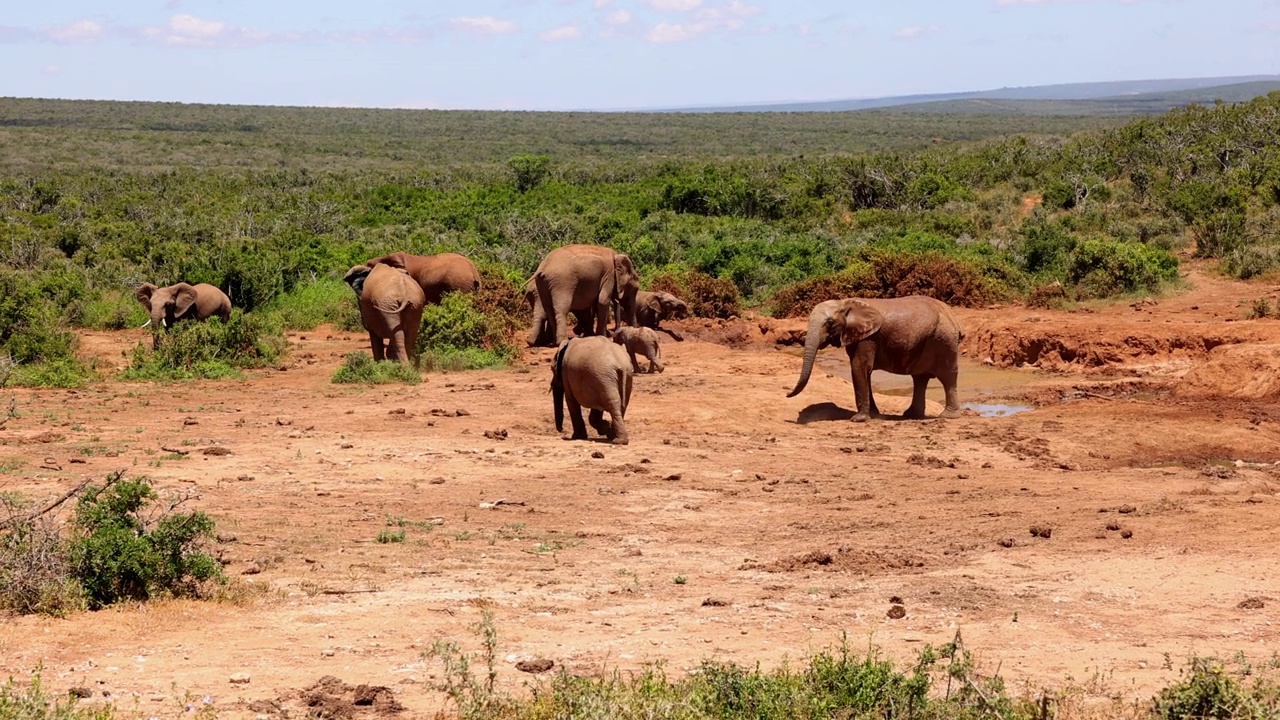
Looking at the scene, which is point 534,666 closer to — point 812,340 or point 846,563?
point 846,563

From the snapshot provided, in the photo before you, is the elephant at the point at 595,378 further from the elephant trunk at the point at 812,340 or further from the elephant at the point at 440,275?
the elephant at the point at 440,275

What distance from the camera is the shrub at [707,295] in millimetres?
24359

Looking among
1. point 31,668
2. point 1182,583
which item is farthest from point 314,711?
point 1182,583

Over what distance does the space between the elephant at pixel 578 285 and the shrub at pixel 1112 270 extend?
8753 mm

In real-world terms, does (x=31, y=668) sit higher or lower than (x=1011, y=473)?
higher

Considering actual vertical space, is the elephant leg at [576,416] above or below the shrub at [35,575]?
below

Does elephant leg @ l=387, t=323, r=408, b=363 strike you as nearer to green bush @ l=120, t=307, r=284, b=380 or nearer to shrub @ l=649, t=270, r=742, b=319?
green bush @ l=120, t=307, r=284, b=380

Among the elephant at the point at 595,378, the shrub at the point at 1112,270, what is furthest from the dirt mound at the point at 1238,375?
the elephant at the point at 595,378

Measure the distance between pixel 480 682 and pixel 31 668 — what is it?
6.85 feet

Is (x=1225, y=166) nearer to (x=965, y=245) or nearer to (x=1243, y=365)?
(x=965, y=245)

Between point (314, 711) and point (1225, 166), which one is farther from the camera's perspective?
point (1225, 166)

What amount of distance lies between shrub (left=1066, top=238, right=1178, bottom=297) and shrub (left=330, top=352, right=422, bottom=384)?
13153mm

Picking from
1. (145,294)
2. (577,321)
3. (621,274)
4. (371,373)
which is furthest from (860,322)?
(145,294)

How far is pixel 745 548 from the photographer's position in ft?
31.4
